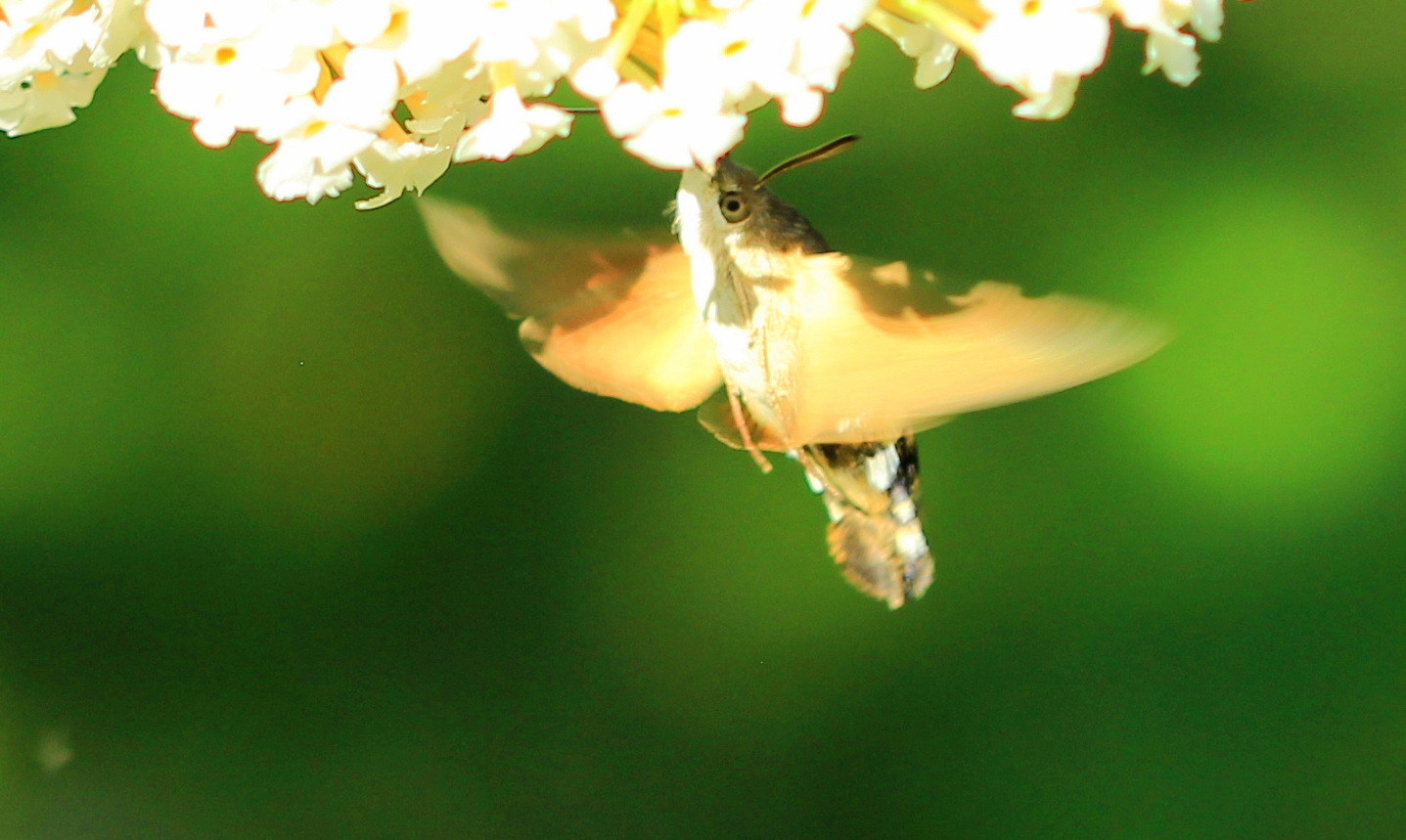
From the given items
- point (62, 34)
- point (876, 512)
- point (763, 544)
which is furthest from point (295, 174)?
point (763, 544)

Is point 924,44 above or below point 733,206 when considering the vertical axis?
above

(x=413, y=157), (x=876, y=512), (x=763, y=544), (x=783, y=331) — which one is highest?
(x=413, y=157)

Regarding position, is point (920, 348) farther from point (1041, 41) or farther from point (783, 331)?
point (1041, 41)

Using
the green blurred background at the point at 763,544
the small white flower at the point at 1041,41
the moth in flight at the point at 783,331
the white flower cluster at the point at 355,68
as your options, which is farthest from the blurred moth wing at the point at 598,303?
the green blurred background at the point at 763,544

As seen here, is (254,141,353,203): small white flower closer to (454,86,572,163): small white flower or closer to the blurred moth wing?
(454,86,572,163): small white flower

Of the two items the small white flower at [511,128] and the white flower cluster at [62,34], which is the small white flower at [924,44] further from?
the white flower cluster at [62,34]

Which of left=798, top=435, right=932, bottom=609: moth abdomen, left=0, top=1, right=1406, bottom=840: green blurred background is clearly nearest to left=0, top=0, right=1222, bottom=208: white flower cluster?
left=798, top=435, right=932, bottom=609: moth abdomen

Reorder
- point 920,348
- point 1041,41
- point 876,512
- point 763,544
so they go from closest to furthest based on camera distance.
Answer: point 1041,41
point 920,348
point 876,512
point 763,544

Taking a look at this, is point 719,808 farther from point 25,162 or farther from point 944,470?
point 25,162
